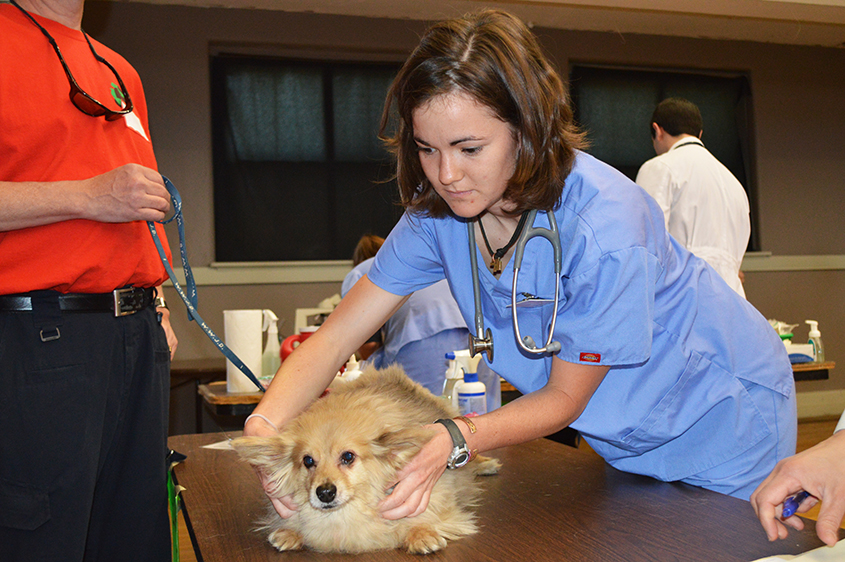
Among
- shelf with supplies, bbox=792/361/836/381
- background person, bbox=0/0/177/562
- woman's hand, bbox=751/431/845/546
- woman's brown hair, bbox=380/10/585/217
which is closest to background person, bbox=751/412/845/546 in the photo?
woman's hand, bbox=751/431/845/546

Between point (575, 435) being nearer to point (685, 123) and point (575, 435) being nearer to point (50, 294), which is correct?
point (685, 123)

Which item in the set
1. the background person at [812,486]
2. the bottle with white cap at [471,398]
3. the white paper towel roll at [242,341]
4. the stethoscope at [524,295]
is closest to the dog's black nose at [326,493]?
the stethoscope at [524,295]

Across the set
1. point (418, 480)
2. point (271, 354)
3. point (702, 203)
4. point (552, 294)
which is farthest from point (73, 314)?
point (702, 203)

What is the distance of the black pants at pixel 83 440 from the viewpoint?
4.36 ft

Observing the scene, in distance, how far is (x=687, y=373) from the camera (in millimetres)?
1250

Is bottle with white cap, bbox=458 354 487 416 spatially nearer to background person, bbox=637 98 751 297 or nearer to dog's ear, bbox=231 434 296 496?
dog's ear, bbox=231 434 296 496

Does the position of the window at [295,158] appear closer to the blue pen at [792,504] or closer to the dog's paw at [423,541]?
the dog's paw at [423,541]

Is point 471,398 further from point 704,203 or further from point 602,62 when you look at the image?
point 602,62

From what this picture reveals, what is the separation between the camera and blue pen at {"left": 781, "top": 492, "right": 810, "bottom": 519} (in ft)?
2.95

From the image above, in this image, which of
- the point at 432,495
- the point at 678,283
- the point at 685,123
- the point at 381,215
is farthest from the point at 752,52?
the point at 432,495

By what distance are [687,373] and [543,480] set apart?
1.17ft

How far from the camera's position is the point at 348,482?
3.59 ft

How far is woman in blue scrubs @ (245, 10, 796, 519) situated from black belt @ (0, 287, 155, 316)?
0.46 m

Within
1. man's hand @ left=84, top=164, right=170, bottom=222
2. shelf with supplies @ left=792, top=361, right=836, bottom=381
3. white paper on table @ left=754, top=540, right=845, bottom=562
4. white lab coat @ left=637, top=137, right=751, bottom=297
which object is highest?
white lab coat @ left=637, top=137, right=751, bottom=297
